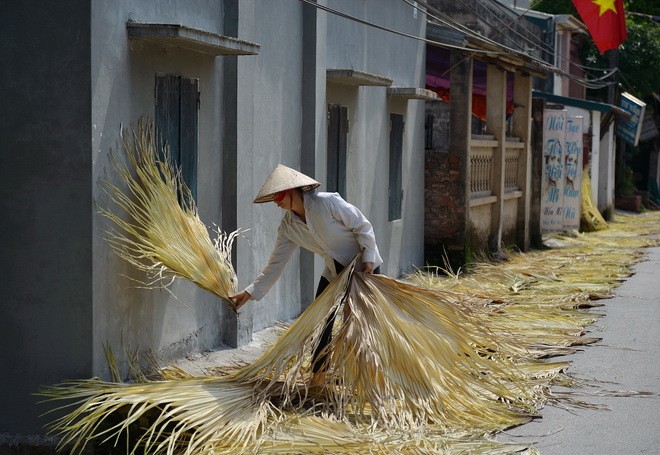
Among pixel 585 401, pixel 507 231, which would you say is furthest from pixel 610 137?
pixel 585 401

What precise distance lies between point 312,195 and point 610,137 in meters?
19.8

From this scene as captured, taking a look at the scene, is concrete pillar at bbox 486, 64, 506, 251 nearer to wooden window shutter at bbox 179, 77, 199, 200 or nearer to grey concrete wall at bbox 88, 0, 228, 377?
grey concrete wall at bbox 88, 0, 228, 377

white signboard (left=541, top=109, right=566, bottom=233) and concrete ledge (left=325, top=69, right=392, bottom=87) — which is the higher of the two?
concrete ledge (left=325, top=69, right=392, bottom=87)

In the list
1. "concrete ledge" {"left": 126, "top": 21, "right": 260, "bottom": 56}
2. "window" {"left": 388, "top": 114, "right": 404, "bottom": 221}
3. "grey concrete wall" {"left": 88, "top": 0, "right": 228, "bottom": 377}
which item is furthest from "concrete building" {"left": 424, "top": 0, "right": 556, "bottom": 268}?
"concrete ledge" {"left": 126, "top": 21, "right": 260, "bottom": 56}

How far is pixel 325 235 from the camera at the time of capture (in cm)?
701

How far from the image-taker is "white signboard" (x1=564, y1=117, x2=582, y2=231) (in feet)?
65.0

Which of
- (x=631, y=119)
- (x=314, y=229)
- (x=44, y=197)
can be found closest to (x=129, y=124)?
(x=44, y=197)

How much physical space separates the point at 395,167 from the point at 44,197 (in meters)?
7.44

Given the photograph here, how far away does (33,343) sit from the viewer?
6492mm

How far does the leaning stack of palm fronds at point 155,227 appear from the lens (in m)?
6.75

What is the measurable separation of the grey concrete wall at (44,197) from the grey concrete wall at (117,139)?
0.27 feet

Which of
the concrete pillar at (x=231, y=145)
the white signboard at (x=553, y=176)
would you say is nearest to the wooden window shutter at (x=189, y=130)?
the concrete pillar at (x=231, y=145)

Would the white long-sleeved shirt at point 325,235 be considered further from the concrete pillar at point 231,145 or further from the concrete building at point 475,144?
the concrete building at point 475,144

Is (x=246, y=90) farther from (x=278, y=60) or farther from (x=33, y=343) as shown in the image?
(x=33, y=343)
